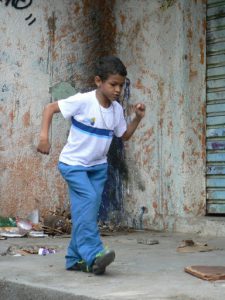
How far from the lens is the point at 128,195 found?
25.7 ft

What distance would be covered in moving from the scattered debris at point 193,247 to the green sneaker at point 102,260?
1.47 meters

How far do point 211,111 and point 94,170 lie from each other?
2.84m

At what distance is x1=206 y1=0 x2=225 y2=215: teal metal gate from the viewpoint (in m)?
7.21

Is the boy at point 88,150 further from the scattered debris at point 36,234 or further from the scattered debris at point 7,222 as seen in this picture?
the scattered debris at point 7,222

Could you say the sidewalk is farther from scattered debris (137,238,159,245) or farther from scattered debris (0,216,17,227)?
scattered debris (0,216,17,227)

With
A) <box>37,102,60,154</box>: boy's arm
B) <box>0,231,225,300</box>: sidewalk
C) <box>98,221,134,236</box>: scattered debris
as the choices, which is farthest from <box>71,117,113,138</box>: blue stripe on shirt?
<box>98,221,134,236</box>: scattered debris

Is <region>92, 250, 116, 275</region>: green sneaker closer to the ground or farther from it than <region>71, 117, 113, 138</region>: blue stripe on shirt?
closer to the ground

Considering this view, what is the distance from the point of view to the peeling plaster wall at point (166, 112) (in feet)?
24.0

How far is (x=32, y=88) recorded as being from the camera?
7801 millimetres

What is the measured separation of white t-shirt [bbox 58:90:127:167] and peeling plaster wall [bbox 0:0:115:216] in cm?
310

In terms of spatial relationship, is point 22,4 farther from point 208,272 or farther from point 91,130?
point 208,272

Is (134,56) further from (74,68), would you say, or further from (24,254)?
(24,254)

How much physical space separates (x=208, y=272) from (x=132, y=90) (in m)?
3.72

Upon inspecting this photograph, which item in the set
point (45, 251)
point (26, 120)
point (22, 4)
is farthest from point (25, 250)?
point (22, 4)
